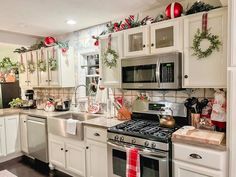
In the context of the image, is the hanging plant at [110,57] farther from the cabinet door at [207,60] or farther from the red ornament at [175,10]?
the cabinet door at [207,60]

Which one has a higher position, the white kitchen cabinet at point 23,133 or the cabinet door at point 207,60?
the cabinet door at point 207,60

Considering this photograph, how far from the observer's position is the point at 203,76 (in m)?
1.99

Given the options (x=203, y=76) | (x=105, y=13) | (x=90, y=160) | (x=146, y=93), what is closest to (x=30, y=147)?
(x=90, y=160)

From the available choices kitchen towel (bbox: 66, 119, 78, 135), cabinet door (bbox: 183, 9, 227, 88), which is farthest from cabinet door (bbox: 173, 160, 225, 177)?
kitchen towel (bbox: 66, 119, 78, 135)

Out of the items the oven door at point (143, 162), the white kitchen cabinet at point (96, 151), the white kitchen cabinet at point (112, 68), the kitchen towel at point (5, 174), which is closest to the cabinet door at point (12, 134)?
the kitchen towel at point (5, 174)

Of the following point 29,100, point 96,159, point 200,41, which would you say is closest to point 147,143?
point 96,159

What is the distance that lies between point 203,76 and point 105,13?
5.42 feet

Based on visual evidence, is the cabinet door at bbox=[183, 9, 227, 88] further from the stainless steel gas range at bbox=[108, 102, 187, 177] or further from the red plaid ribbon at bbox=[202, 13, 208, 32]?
the stainless steel gas range at bbox=[108, 102, 187, 177]

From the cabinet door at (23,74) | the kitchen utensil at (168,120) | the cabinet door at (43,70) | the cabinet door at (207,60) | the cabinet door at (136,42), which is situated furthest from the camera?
the cabinet door at (23,74)

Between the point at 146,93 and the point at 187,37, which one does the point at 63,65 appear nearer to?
the point at 146,93

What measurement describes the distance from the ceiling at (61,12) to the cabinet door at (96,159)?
5.90 ft

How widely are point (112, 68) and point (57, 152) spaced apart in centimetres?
163

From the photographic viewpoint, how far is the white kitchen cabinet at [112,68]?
8.77ft

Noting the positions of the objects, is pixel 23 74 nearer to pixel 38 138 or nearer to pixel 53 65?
pixel 53 65
